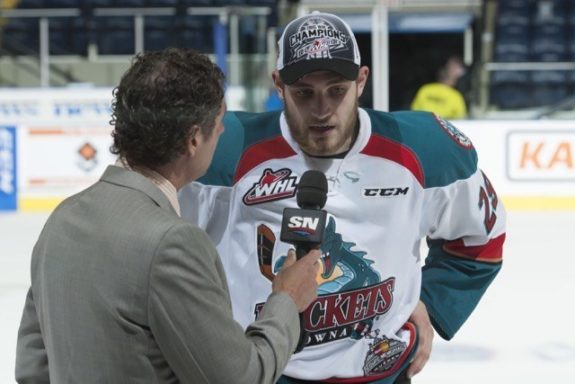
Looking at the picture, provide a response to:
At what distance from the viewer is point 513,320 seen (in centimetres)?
511

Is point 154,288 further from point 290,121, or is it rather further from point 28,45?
point 28,45

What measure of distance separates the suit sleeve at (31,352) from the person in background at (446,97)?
28.3 feet

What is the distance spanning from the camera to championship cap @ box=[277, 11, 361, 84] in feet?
6.11

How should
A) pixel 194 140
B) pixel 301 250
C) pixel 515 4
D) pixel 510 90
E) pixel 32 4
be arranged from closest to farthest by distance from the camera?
1. pixel 194 140
2. pixel 301 250
3. pixel 510 90
4. pixel 515 4
5. pixel 32 4

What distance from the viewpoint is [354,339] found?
1.93 m

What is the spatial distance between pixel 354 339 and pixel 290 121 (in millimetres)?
417

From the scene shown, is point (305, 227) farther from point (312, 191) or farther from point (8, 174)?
point (8, 174)

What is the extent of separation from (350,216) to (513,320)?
3.38 metres

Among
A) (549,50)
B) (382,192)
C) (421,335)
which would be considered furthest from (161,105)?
(549,50)

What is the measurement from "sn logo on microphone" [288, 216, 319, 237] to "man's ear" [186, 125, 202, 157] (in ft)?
0.78

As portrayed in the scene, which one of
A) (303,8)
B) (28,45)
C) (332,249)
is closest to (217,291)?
(332,249)

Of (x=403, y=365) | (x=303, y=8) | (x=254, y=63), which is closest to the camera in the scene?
(x=403, y=365)

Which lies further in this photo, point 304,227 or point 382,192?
Answer: point 382,192

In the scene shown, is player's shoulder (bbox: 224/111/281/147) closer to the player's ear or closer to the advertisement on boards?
the player's ear
